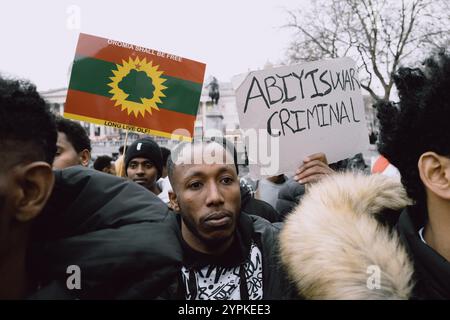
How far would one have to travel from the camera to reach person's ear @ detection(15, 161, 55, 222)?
3.47 feet

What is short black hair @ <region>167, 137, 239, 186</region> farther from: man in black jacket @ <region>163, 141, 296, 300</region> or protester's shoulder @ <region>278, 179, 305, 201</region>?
protester's shoulder @ <region>278, 179, 305, 201</region>

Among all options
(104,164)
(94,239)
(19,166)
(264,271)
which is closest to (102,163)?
(104,164)

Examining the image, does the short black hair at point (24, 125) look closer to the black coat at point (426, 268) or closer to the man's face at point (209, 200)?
the man's face at point (209, 200)

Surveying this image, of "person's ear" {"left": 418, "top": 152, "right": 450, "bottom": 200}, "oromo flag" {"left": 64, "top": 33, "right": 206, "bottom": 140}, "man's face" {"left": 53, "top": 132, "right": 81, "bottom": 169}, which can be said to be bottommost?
"person's ear" {"left": 418, "top": 152, "right": 450, "bottom": 200}

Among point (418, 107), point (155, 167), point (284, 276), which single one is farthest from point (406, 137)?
point (155, 167)

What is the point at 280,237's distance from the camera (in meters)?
1.48

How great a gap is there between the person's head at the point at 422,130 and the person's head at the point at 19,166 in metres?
0.97

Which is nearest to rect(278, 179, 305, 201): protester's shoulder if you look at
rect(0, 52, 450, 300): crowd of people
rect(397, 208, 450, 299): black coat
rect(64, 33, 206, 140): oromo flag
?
rect(64, 33, 206, 140): oromo flag

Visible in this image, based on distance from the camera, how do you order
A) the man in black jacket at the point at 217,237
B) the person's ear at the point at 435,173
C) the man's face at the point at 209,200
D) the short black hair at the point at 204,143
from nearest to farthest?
the person's ear at the point at 435,173, the man in black jacket at the point at 217,237, the man's face at the point at 209,200, the short black hair at the point at 204,143

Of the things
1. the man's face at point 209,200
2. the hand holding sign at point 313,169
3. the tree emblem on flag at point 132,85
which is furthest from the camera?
the tree emblem on flag at point 132,85

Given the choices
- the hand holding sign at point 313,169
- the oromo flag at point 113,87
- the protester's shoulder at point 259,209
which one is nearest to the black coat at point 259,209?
the protester's shoulder at point 259,209

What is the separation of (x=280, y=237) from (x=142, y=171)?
303cm

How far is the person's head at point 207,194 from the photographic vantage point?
1810mm

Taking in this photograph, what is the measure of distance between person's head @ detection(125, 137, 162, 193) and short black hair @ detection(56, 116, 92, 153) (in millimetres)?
799
